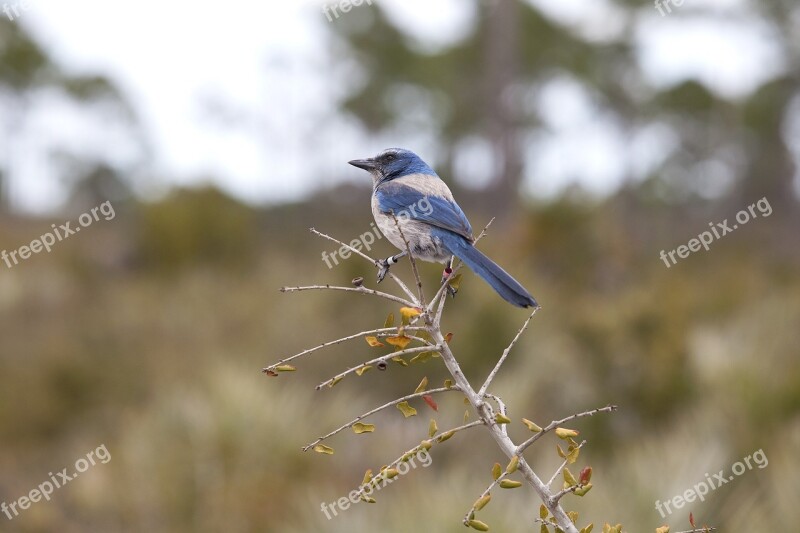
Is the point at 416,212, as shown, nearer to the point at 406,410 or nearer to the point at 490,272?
the point at 490,272

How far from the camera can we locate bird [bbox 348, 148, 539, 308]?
2430mm

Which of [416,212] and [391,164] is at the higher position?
[391,164]

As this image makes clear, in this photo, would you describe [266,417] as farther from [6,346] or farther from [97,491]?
[6,346]

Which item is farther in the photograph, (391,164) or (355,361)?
(355,361)

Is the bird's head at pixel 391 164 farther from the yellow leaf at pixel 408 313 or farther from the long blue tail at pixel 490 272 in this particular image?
the yellow leaf at pixel 408 313


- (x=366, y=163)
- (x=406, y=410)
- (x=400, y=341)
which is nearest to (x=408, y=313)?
(x=400, y=341)

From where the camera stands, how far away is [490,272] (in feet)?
6.48

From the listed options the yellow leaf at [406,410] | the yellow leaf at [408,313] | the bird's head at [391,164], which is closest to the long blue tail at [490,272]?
the yellow leaf at [408,313]

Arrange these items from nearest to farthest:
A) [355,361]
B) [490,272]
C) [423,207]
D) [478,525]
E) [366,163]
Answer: [478,525], [490,272], [423,207], [366,163], [355,361]

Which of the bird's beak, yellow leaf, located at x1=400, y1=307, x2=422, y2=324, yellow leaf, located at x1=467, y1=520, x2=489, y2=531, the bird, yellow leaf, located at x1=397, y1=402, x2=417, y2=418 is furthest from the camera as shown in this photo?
the bird's beak

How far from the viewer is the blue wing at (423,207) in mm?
2438

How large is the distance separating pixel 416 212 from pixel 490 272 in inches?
25.2

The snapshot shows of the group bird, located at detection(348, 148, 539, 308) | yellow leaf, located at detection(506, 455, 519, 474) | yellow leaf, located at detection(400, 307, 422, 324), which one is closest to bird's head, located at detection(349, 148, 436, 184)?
bird, located at detection(348, 148, 539, 308)

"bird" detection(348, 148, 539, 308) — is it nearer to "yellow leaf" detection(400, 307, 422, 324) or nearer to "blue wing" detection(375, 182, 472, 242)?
"blue wing" detection(375, 182, 472, 242)
